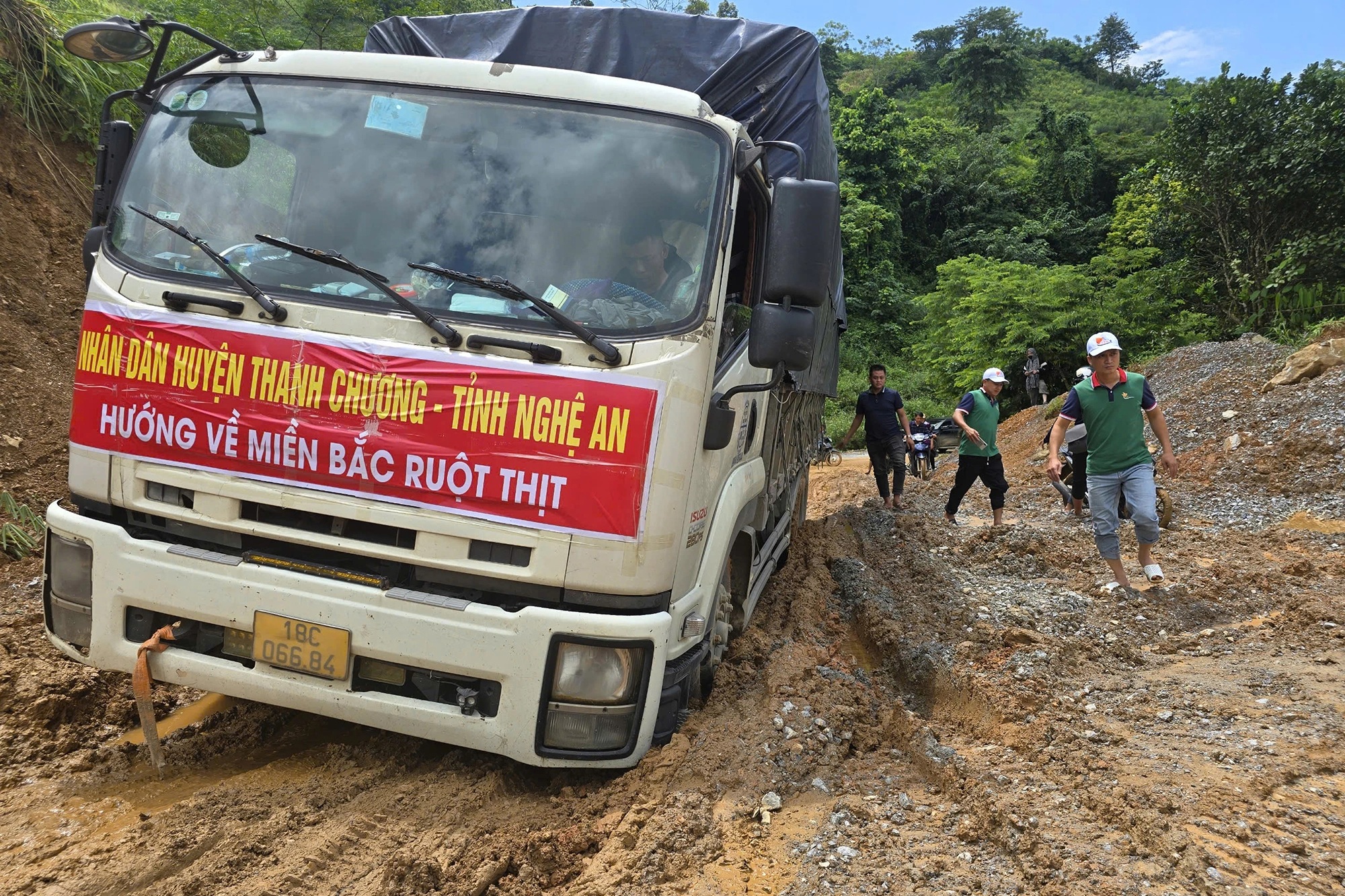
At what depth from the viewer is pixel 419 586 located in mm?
3031

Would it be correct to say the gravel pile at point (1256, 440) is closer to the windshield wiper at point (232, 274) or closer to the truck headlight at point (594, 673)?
the truck headlight at point (594, 673)

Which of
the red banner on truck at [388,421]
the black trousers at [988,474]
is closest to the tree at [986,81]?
the black trousers at [988,474]

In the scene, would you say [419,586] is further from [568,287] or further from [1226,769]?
[1226,769]

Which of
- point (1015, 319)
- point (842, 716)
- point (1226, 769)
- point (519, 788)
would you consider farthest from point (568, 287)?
point (1015, 319)

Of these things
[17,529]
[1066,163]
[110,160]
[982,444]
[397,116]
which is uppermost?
[1066,163]

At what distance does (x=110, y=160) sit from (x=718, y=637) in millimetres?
3158

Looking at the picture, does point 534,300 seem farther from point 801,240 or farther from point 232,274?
point 232,274

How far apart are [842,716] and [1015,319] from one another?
70.2 feet

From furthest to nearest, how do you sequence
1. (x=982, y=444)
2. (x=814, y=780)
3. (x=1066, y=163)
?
(x=1066, y=163) < (x=982, y=444) < (x=814, y=780)

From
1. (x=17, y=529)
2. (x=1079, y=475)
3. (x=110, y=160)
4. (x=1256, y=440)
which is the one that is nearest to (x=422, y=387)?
(x=110, y=160)

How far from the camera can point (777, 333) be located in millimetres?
3232

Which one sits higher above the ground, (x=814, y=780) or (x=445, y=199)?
(x=445, y=199)

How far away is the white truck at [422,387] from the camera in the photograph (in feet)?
9.64

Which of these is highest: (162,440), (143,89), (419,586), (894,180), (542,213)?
(894,180)
